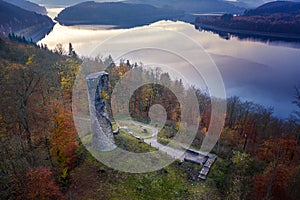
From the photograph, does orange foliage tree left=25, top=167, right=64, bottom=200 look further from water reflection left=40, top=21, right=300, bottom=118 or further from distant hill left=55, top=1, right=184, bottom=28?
distant hill left=55, top=1, right=184, bottom=28

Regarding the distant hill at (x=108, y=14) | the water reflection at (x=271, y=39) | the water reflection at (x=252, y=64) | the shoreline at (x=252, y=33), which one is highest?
the distant hill at (x=108, y=14)

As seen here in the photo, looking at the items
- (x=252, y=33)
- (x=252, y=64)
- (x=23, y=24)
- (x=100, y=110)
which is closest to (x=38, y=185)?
(x=100, y=110)

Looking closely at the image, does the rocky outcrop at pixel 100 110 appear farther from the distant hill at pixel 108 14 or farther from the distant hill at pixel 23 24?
the distant hill at pixel 108 14

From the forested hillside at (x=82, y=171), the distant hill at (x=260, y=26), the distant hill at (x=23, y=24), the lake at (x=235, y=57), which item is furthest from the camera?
the distant hill at (x=23, y=24)

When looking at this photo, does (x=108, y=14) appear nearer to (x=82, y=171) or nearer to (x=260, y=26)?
(x=260, y=26)

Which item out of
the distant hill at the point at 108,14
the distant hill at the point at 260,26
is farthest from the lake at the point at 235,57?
the distant hill at the point at 108,14

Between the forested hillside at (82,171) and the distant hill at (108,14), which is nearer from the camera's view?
the forested hillside at (82,171)

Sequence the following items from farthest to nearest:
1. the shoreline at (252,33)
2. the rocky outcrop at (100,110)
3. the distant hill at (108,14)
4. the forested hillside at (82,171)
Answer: the distant hill at (108,14) → the shoreline at (252,33) → the rocky outcrop at (100,110) → the forested hillside at (82,171)
